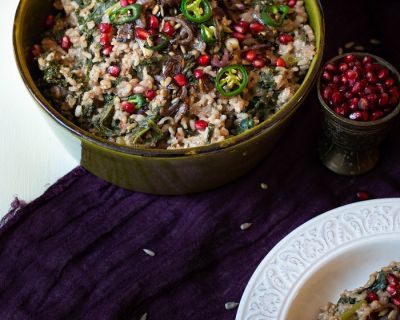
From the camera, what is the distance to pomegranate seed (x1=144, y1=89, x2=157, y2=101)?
3.27m

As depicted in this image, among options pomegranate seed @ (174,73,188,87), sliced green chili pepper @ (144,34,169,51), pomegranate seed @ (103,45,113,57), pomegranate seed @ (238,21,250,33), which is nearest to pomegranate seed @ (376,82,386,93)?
pomegranate seed @ (238,21,250,33)

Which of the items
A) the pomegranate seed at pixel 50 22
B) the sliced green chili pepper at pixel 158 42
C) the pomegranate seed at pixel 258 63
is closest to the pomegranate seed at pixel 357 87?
the pomegranate seed at pixel 258 63

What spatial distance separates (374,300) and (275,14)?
59.0 inches

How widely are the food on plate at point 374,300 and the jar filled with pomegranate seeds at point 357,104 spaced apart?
0.70m

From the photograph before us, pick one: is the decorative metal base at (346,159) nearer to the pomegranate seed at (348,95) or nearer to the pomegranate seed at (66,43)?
the pomegranate seed at (348,95)

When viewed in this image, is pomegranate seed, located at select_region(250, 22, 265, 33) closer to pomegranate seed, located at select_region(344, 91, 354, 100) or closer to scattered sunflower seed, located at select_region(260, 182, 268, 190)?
pomegranate seed, located at select_region(344, 91, 354, 100)

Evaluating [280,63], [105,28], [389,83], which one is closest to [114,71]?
[105,28]

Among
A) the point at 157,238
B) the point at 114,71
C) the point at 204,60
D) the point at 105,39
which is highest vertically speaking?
the point at 105,39

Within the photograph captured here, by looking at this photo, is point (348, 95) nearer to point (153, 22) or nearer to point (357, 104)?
point (357, 104)

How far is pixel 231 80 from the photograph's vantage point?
3.26 metres

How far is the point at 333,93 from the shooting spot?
3488mm

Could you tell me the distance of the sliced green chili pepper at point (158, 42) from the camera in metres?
3.26

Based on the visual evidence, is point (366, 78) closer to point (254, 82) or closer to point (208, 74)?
point (254, 82)

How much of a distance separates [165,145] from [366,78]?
111 cm
